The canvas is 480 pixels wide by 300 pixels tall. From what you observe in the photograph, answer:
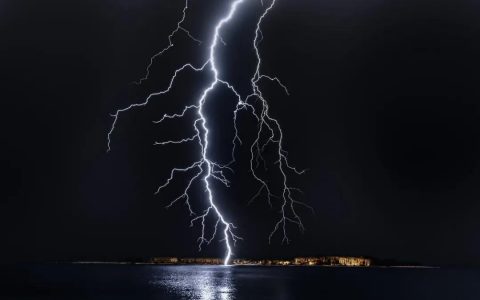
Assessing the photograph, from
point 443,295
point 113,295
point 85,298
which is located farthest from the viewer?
point 443,295

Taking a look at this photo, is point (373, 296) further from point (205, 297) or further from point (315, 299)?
point (205, 297)

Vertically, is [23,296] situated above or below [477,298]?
below

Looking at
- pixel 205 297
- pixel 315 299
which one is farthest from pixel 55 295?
pixel 315 299

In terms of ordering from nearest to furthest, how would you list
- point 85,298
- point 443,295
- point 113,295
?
1. point 85,298
2. point 113,295
3. point 443,295

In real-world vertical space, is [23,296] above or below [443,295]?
below

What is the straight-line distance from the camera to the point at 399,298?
84.3 feet

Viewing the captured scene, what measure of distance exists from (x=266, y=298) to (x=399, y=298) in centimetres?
544

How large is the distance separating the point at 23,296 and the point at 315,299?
11.2m

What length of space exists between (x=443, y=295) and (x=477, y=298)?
8.24ft

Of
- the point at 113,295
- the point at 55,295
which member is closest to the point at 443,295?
the point at 113,295

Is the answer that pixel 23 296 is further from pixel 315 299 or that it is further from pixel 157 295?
pixel 315 299

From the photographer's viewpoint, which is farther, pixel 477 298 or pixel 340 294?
pixel 340 294

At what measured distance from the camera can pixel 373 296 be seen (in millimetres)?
26359

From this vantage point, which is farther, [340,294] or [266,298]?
[340,294]
